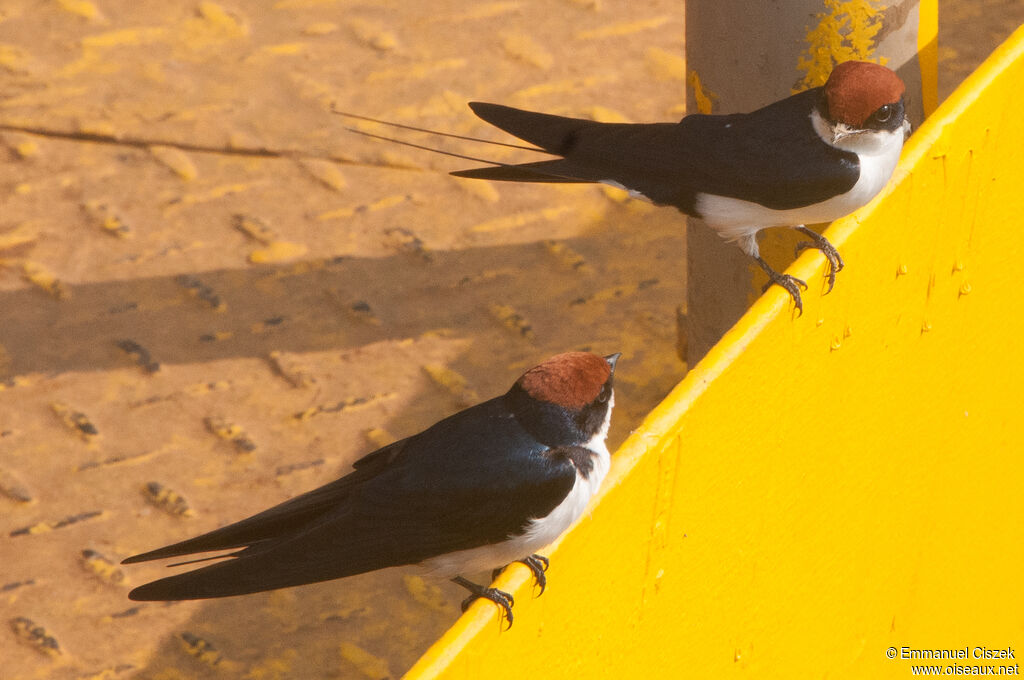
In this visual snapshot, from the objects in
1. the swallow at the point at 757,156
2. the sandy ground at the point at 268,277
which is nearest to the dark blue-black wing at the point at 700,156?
the swallow at the point at 757,156

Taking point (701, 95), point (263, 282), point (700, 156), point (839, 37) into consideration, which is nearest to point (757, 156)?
point (700, 156)

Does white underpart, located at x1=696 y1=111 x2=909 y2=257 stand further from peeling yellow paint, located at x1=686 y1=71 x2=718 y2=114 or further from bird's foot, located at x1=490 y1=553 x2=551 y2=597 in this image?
bird's foot, located at x1=490 y1=553 x2=551 y2=597

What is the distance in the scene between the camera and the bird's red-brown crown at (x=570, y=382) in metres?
2.62

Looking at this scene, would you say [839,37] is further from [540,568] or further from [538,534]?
[540,568]

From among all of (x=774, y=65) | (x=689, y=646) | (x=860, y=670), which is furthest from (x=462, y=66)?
(x=689, y=646)

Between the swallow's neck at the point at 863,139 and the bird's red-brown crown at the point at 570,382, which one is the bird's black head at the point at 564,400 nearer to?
the bird's red-brown crown at the point at 570,382

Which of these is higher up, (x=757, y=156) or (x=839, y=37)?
(x=839, y=37)

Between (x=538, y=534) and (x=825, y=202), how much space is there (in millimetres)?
1126

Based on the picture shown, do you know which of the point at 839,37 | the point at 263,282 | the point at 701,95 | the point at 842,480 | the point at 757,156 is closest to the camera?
the point at 842,480

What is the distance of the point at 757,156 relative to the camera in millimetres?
3221

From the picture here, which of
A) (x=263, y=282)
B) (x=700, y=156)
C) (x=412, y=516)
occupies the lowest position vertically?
(x=263, y=282)

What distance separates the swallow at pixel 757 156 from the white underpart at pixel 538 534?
1.70ft

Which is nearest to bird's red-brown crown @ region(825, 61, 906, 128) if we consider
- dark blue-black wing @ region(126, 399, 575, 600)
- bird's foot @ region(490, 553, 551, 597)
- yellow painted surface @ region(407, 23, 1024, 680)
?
yellow painted surface @ region(407, 23, 1024, 680)

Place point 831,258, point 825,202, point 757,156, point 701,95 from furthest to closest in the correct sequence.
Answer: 1. point 701,95
2. point 757,156
3. point 825,202
4. point 831,258
